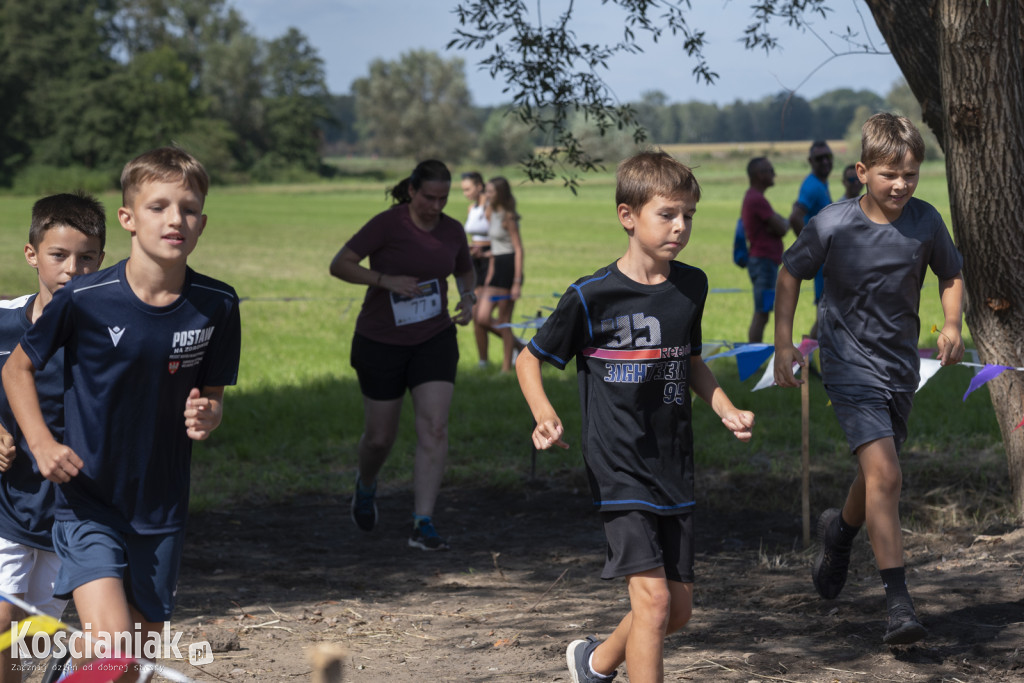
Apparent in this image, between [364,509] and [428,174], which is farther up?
[428,174]

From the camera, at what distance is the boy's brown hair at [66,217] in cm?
364

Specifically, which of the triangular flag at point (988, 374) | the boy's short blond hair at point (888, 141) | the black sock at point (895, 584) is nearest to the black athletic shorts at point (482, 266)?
the triangular flag at point (988, 374)

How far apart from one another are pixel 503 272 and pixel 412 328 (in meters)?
5.97

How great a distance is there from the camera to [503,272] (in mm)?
12312

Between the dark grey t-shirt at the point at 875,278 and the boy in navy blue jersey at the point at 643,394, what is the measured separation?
1066mm

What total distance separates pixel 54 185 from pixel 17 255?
62.0 m

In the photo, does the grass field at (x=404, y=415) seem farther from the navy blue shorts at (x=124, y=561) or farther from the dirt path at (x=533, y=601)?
the navy blue shorts at (x=124, y=561)

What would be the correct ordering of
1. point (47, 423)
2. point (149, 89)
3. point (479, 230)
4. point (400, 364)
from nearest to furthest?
point (47, 423) → point (400, 364) → point (479, 230) → point (149, 89)

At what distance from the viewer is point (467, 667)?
14.4 feet

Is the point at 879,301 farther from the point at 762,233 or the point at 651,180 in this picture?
the point at 762,233

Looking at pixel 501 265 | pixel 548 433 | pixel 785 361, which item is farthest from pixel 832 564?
pixel 501 265

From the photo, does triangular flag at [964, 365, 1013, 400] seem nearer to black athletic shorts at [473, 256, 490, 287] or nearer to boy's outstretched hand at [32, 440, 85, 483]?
boy's outstretched hand at [32, 440, 85, 483]

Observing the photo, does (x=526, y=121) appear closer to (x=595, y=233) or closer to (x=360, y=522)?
(x=360, y=522)

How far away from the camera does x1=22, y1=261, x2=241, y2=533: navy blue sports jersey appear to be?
308cm
